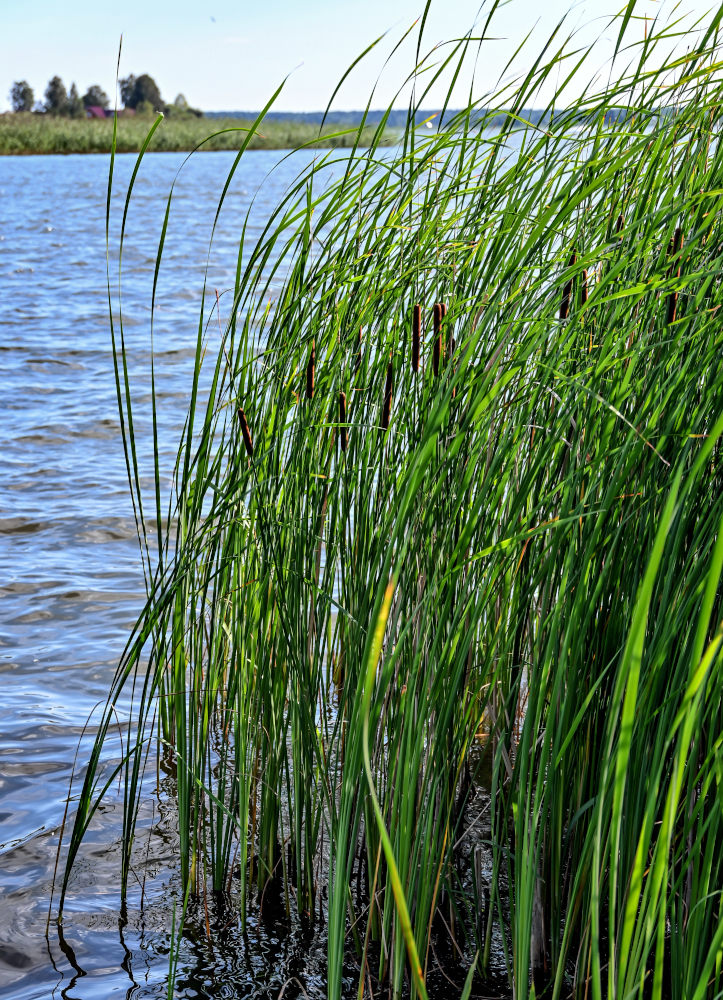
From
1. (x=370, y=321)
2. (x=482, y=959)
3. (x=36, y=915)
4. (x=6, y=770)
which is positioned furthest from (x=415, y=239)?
(x=6, y=770)

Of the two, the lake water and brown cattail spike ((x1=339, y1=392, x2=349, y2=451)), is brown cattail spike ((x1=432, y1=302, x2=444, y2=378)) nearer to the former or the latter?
brown cattail spike ((x1=339, y1=392, x2=349, y2=451))

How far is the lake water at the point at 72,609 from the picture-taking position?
2.23 metres

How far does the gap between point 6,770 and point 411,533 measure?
89.2 inches

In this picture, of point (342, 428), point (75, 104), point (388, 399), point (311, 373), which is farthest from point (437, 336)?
point (75, 104)

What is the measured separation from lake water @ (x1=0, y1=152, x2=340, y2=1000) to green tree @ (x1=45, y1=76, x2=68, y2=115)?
3191 inches

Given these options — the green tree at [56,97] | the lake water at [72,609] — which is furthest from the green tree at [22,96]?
the lake water at [72,609]

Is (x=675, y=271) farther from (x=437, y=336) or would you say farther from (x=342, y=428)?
(x=342, y=428)

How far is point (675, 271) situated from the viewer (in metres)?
1.86

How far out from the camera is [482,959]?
199 cm

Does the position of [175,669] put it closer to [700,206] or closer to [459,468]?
[459,468]

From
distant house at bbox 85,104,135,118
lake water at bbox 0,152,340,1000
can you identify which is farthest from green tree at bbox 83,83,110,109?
lake water at bbox 0,152,340,1000

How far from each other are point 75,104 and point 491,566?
9248 cm

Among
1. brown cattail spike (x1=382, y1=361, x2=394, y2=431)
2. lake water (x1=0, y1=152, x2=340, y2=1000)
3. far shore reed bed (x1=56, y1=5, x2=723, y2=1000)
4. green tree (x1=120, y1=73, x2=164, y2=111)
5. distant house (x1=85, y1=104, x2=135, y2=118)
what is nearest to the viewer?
far shore reed bed (x1=56, y1=5, x2=723, y2=1000)

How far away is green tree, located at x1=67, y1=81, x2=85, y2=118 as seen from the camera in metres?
82.4
